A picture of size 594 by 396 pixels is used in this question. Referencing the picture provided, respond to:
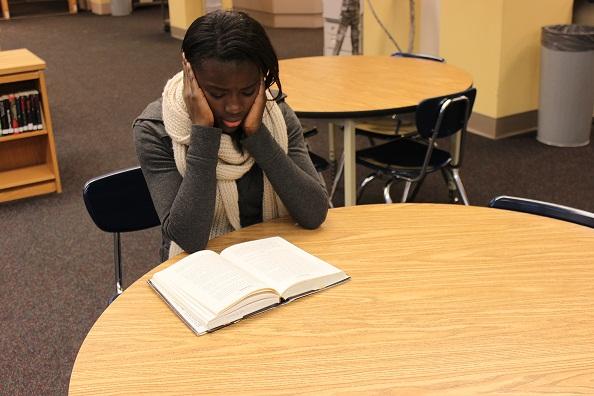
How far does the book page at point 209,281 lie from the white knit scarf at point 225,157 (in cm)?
25

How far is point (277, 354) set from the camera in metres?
1.22

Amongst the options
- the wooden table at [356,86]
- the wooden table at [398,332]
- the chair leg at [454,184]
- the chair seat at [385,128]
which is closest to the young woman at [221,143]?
the wooden table at [398,332]

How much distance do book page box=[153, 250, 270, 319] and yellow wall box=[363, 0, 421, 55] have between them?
14.7ft

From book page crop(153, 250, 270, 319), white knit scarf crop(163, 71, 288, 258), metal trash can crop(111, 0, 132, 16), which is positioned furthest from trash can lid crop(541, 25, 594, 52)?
metal trash can crop(111, 0, 132, 16)

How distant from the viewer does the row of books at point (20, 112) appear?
390cm

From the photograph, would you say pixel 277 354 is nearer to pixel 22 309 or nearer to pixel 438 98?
pixel 438 98

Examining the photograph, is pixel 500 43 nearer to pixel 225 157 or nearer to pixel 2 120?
pixel 2 120

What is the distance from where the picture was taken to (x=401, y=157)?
307 centimetres

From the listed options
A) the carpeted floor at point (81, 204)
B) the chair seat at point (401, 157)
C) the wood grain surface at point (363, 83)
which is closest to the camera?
the carpeted floor at point (81, 204)

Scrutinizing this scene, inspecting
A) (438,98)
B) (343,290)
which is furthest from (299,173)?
(438,98)

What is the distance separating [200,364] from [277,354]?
0.13m

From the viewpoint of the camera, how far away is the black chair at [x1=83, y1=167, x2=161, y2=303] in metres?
1.93

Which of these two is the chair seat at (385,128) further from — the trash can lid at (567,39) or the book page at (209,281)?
the book page at (209,281)

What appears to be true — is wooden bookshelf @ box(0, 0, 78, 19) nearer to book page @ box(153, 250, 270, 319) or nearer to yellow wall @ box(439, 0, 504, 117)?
yellow wall @ box(439, 0, 504, 117)
